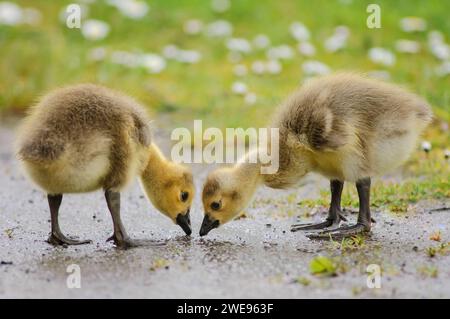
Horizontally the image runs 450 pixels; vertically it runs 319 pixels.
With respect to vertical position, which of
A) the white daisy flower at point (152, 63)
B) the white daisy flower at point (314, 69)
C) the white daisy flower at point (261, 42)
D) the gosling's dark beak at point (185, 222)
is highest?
the white daisy flower at point (261, 42)

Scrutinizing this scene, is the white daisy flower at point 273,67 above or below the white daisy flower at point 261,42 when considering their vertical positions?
below

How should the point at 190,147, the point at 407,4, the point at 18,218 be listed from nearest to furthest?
the point at 18,218, the point at 190,147, the point at 407,4

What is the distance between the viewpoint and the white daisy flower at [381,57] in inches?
416

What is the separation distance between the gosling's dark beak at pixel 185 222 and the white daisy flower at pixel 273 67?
16.9ft

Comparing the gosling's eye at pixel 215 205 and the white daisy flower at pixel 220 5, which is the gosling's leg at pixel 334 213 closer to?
the gosling's eye at pixel 215 205

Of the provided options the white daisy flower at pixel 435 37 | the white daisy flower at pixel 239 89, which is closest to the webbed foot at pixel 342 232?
the white daisy flower at pixel 239 89

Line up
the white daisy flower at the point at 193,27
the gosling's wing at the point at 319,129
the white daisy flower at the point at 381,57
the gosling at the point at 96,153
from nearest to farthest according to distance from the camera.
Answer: the gosling at the point at 96,153 → the gosling's wing at the point at 319,129 → the white daisy flower at the point at 381,57 → the white daisy flower at the point at 193,27

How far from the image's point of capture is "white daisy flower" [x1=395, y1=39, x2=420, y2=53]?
36.1ft

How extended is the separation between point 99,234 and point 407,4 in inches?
326

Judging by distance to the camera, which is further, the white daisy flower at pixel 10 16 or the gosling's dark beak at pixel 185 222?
the white daisy flower at pixel 10 16

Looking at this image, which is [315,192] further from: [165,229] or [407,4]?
[407,4]

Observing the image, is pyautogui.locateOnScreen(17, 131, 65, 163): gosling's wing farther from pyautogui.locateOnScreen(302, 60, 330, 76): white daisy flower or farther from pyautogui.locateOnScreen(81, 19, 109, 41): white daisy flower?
pyautogui.locateOnScreen(81, 19, 109, 41): white daisy flower

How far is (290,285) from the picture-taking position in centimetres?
455
